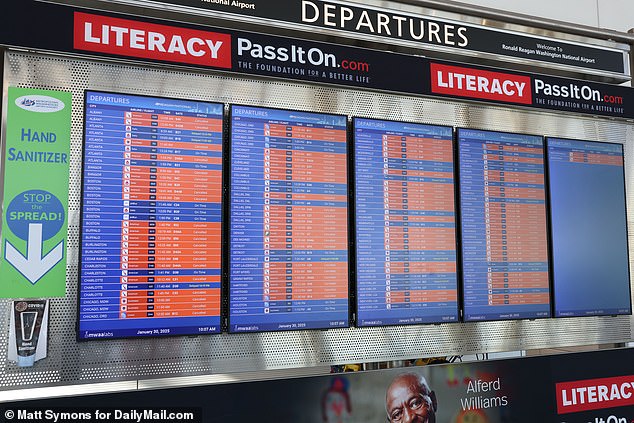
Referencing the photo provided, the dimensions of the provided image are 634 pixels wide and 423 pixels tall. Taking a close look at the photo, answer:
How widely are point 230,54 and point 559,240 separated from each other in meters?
1.88

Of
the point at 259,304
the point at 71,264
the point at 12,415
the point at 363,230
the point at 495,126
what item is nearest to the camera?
the point at 12,415

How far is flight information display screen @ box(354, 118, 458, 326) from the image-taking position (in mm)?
2475

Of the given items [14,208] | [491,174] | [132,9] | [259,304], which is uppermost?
[132,9]

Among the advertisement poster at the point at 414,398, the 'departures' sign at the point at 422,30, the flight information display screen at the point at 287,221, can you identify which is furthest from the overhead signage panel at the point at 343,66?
the advertisement poster at the point at 414,398

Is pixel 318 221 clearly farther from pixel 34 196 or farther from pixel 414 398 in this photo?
pixel 34 196

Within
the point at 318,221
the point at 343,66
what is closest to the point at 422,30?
the point at 343,66

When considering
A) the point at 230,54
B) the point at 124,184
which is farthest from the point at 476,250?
the point at 124,184

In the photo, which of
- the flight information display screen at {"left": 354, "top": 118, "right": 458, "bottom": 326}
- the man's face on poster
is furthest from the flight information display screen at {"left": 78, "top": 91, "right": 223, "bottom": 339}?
the man's face on poster

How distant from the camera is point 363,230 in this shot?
8.12ft

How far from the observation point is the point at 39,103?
2062 millimetres

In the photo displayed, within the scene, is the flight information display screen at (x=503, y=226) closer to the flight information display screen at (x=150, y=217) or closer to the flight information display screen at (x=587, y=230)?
the flight information display screen at (x=587, y=230)

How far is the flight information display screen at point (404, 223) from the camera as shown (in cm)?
247

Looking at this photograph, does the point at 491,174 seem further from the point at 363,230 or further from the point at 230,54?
the point at 230,54

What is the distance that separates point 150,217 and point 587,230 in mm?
2211
